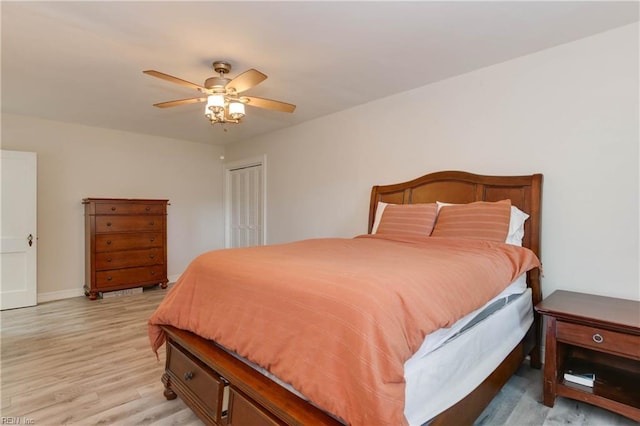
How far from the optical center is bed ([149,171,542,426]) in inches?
43.8

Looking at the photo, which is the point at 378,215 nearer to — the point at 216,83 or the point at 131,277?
the point at 216,83

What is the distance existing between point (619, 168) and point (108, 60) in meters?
3.78

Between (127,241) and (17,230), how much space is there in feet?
3.77

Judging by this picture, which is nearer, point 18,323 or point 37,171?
point 18,323

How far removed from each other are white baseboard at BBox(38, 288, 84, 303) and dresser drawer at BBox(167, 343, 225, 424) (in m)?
3.47

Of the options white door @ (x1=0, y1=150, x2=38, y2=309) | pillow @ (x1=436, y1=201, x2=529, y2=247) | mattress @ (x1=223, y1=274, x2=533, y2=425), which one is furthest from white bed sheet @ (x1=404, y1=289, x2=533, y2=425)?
white door @ (x1=0, y1=150, x2=38, y2=309)

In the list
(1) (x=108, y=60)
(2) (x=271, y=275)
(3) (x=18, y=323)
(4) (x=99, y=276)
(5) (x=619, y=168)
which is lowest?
(3) (x=18, y=323)

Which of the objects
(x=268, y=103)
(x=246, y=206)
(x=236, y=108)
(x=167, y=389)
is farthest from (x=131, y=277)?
(x=268, y=103)

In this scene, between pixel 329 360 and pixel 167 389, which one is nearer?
pixel 329 360

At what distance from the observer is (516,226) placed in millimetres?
2414

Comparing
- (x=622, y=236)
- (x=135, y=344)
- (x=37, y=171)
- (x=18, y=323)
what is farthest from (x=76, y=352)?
(x=622, y=236)

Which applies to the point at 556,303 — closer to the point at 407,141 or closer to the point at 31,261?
the point at 407,141

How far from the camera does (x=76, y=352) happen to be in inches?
106

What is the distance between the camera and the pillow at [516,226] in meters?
2.38
